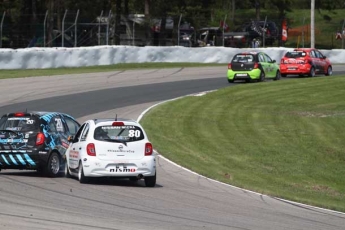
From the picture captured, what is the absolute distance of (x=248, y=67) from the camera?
40156 mm

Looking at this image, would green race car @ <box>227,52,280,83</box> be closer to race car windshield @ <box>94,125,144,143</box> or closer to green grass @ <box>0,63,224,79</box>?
green grass @ <box>0,63,224,79</box>

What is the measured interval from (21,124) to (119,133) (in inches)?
97.5

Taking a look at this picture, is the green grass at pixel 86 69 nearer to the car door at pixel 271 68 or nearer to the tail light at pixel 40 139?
the car door at pixel 271 68

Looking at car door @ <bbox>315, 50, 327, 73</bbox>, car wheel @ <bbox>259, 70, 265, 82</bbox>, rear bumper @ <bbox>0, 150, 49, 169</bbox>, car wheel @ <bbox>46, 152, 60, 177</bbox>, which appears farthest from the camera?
car door @ <bbox>315, 50, 327, 73</bbox>

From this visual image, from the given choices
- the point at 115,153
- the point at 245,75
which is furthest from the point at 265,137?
the point at 245,75

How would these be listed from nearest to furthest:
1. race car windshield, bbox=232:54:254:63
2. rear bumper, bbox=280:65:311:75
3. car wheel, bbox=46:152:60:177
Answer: car wheel, bbox=46:152:60:177 → race car windshield, bbox=232:54:254:63 → rear bumper, bbox=280:65:311:75

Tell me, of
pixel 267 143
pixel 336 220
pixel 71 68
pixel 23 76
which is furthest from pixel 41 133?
pixel 71 68

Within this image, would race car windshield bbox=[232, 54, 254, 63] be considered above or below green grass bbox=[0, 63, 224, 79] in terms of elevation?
above

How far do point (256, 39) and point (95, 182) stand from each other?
45.4 m

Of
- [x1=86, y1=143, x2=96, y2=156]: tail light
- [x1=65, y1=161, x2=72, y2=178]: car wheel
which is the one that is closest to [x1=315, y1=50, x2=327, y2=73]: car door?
[x1=65, y1=161, x2=72, y2=178]: car wheel

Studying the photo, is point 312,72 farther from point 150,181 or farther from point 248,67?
point 150,181

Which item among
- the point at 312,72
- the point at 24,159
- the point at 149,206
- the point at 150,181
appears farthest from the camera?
the point at 312,72

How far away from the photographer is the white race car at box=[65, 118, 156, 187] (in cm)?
1623

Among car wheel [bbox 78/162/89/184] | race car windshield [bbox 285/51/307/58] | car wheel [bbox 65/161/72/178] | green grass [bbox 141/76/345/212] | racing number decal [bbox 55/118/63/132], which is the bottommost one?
green grass [bbox 141/76/345/212]
